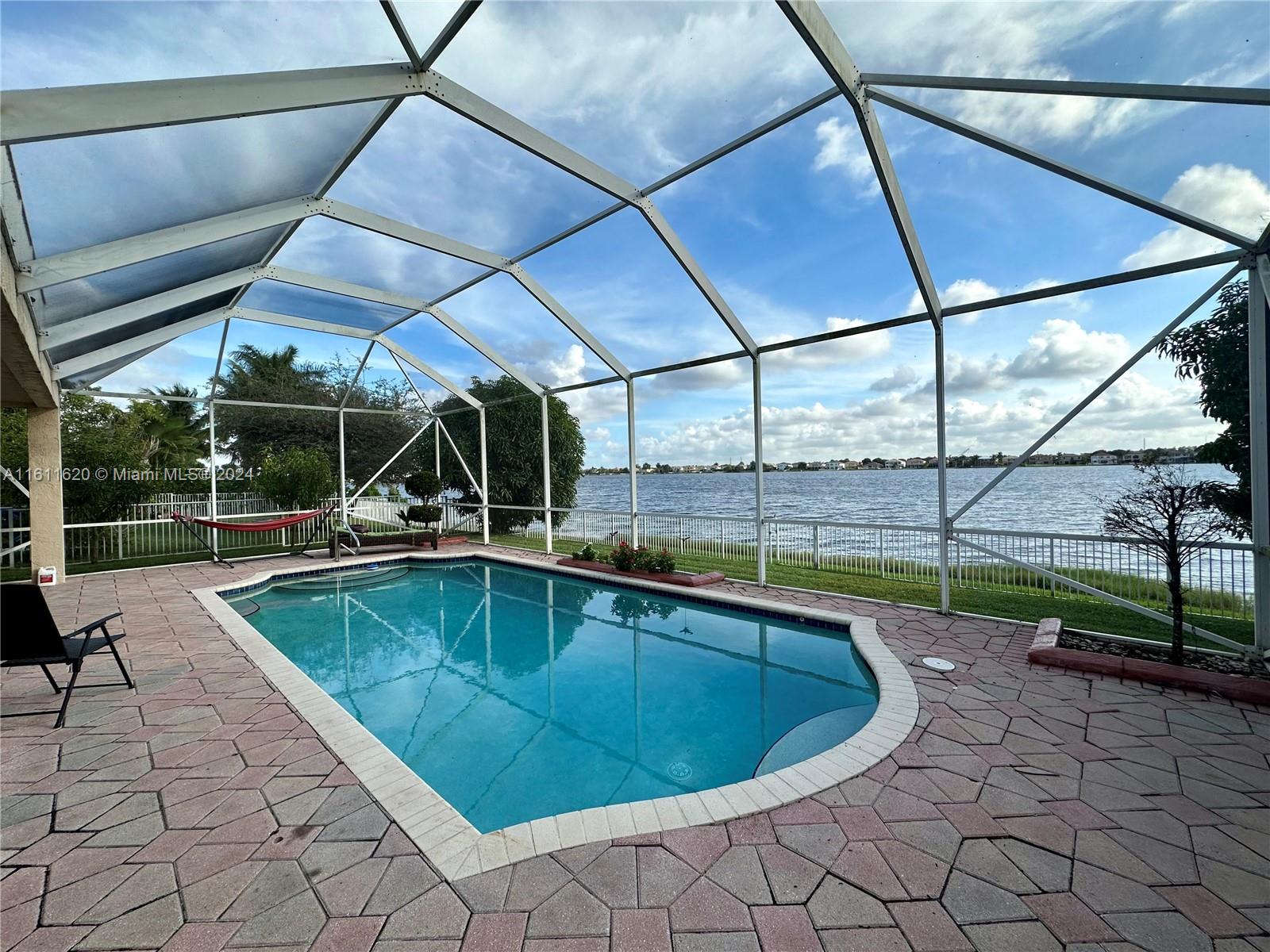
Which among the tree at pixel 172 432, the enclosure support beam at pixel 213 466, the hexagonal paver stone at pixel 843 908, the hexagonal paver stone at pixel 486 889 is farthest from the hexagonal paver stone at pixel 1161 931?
the tree at pixel 172 432

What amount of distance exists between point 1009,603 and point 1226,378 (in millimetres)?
2947

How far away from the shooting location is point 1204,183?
3.56m

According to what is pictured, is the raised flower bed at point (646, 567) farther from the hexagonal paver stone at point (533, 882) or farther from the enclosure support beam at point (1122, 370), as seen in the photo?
the hexagonal paver stone at point (533, 882)

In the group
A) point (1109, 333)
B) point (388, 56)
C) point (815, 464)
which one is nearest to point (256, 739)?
point (388, 56)

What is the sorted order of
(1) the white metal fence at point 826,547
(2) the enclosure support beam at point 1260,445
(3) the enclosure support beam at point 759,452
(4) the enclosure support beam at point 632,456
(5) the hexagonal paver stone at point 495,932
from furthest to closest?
1. (4) the enclosure support beam at point 632,456
2. (3) the enclosure support beam at point 759,452
3. (1) the white metal fence at point 826,547
4. (2) the enclosure support beam at point 1260,445
5. (5) the hexagonal paver stone at point 495,932

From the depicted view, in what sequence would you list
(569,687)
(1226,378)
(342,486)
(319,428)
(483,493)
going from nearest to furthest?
(1226,378) → (569,687) → (483,493) → (342,486) → (319,428)

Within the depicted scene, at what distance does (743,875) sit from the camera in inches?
74.4

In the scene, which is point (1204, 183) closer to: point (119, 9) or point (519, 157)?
point (519, 157)

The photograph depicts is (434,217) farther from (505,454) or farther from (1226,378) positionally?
(505,454)

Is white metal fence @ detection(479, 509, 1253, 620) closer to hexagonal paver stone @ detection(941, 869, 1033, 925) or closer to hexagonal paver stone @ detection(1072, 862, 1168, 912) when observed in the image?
hexagonal paver stone @ detection(1072, 862, 1168, 912)

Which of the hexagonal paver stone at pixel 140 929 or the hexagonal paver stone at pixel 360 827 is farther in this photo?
the hexagonal paver stone at pixel 360 827

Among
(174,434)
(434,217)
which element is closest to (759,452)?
(434,217)

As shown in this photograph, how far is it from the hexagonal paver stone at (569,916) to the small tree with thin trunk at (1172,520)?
171 inches

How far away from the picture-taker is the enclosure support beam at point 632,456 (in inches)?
317
